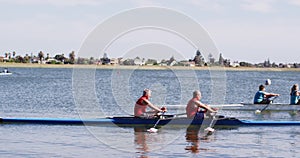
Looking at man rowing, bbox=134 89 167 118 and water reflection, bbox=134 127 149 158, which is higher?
man rowing, bbox=134 89 167 118

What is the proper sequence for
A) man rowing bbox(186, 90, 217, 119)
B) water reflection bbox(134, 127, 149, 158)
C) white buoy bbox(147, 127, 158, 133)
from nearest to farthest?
water reflection bbox(134, 127, 149, 158) < white buoy bbox(147, 127, 158, 133) < man rowing bbox(186, 90, 217, 119)

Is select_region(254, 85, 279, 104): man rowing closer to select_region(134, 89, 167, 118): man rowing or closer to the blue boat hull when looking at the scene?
the blue boat hull

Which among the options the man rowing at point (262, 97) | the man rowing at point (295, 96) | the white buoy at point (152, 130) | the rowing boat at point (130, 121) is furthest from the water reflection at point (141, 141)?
the man rowing at point (295, 96)

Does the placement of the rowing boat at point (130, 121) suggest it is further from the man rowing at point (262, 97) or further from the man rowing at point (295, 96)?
the man rowing at point (295, 96)

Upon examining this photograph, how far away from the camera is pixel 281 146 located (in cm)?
2194

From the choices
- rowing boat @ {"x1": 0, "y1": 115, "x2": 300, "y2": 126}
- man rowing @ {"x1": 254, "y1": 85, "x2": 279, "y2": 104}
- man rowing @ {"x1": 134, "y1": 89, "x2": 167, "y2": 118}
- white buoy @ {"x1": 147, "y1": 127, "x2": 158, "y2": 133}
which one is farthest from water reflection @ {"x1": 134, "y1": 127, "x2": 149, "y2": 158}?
man rowing @ {"x1": 254, "y1": 85, "x2": 279, "y2": 104}

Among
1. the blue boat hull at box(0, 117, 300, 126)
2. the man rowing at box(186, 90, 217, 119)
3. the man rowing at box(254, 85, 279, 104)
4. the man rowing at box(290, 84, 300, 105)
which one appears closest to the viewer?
the man rowing at box(186, 90, 217, 119)

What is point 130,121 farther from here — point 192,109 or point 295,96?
point 295,96

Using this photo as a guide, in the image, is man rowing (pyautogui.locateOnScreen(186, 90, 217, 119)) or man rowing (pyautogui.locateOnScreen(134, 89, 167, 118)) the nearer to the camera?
man rowing (pyautogui.locateOnScreen(186, 90, 217, 119))

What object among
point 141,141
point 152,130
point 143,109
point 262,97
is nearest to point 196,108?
point 152,130

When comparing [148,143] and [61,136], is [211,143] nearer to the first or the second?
[148,143]

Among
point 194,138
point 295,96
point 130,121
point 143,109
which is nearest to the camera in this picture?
point 194,138

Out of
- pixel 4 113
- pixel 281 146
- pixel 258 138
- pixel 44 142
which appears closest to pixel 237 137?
pixel 258 138

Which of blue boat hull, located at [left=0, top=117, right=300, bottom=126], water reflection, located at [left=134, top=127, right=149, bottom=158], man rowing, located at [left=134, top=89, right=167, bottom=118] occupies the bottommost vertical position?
water reflection, located at [left=134, top=127, right=149, bottom=158]
